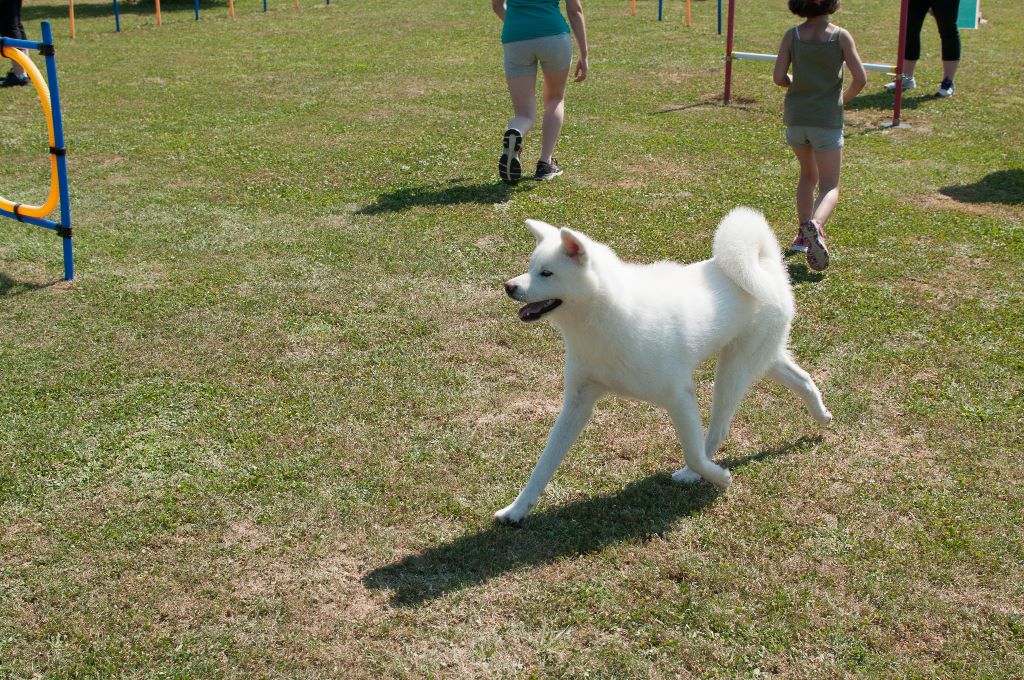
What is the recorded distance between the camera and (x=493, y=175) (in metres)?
8.91

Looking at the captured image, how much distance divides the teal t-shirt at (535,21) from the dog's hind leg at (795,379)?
474cm

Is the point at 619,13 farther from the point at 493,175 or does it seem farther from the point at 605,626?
the point at 605,626

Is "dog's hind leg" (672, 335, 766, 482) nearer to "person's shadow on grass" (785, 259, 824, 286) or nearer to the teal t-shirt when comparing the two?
"person's shadow on grass" (785, 259, 824, 286)

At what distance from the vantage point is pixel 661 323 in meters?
3.73

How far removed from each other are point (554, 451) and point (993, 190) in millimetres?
6113

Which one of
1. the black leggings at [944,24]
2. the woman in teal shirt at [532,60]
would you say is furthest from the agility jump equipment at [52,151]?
the black leggings at [944,24]

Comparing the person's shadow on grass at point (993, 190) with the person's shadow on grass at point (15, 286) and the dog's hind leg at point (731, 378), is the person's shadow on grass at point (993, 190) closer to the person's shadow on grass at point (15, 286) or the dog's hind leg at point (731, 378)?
the dog's hind leg at point (731, 378)

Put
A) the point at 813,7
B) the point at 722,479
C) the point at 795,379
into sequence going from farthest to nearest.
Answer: the point at 813,7 < the point at 795,379 < the point at 722,479

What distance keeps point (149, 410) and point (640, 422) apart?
2.57 metres

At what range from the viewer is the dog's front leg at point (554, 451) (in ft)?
12.8

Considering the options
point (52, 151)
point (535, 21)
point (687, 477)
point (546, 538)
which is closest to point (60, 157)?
point (52, 151)

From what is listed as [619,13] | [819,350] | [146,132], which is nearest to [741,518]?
[819,350]

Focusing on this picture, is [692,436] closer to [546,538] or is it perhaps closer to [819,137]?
[546,538]

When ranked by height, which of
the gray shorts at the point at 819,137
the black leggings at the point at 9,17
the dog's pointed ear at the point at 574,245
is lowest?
the dog's pointed ear at the point at 574,245
